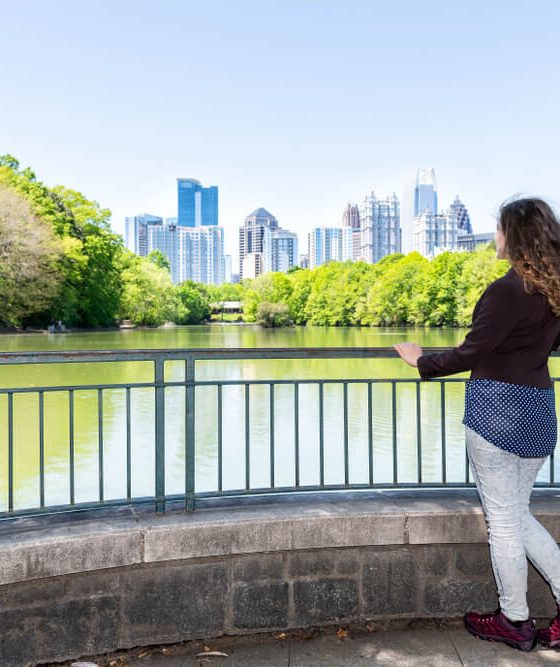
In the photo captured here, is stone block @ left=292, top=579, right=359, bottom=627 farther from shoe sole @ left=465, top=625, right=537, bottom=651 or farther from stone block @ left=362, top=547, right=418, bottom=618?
shoe sole @ left=465, top=625, right=537, bottom=651

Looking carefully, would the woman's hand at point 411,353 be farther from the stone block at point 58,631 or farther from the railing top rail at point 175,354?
the stone block at point 58,631

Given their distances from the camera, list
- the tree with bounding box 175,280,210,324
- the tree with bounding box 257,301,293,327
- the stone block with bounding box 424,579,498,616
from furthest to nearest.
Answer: the tree with bounding box 175,280,210,324 → the tree with bounding box 257,301,293,327 → the stone block with bounding box 424,579,498,616

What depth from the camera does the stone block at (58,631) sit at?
2.76 metres

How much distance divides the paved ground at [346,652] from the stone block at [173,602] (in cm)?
6

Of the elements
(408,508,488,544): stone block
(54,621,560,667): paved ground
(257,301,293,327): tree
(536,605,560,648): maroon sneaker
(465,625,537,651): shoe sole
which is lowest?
(54,621,560,667): paved ground

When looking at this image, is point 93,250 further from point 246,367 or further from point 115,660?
point 115,660

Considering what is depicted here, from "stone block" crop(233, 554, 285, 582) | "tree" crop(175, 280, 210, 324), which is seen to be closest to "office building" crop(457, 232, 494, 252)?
"tree" crop(175, 280, 210, 324)

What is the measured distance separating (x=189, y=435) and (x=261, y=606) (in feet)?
2.73

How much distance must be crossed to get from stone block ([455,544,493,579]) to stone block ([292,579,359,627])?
49 cm

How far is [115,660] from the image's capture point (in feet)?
9.48

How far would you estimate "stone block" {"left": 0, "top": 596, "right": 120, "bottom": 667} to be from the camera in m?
2.76

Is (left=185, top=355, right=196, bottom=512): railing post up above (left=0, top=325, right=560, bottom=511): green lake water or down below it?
above

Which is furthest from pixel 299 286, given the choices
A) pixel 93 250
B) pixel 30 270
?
pixel 30 270

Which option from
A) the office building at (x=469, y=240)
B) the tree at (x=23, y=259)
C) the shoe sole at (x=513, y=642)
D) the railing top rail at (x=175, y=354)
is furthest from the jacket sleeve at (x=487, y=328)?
the office building at (x=469, y=240)
